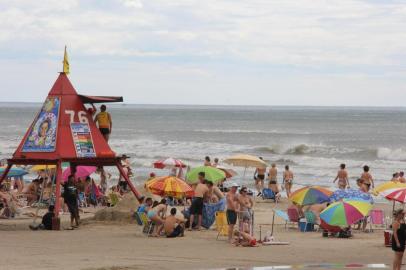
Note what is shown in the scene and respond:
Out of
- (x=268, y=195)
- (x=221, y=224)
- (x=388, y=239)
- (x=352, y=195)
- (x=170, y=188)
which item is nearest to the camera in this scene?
(x=388, y=239)

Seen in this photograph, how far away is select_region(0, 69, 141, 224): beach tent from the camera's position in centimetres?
1788

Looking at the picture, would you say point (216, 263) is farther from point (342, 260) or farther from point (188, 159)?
point (188, 159)

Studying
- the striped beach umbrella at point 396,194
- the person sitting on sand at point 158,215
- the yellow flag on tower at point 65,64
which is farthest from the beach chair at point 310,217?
the yellow flag on tower at point 65,64

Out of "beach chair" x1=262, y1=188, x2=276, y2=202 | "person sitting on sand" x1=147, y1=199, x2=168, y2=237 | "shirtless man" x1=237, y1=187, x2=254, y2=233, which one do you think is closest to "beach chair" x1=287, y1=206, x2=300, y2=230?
"shirtless man" x1=237, y1=187, x2=254, y2=233

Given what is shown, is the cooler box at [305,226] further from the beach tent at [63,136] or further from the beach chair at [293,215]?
the beach tent at [63,136]

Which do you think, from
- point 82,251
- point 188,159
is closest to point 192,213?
point 82,251

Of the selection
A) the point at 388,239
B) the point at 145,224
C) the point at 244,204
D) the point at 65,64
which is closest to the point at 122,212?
the point at 145,224

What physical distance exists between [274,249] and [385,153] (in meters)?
41.2

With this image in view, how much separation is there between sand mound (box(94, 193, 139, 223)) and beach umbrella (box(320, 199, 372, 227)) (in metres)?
4.75

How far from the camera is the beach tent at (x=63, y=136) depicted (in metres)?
17.9

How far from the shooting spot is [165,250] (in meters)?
14.5

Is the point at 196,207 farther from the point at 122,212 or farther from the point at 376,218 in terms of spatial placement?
the point at 376,218

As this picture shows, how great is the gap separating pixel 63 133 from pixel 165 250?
15.5ft

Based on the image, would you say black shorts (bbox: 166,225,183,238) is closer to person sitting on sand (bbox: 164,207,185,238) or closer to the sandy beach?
person sitting on sand (bbox: 164,207,185,238)
